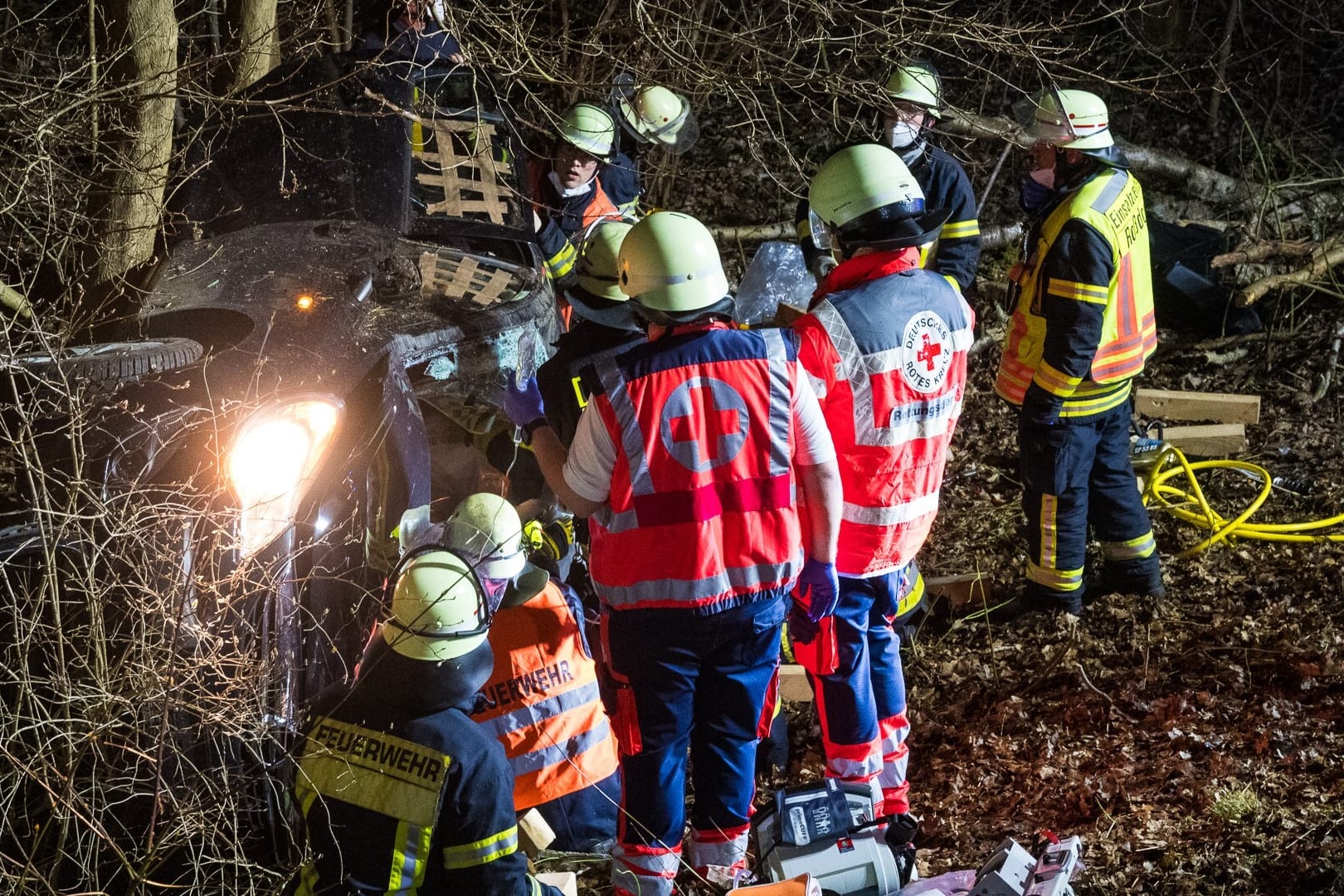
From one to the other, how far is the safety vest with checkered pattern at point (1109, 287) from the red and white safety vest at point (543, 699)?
2.42 m

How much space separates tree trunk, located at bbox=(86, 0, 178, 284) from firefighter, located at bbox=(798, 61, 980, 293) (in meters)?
2.82

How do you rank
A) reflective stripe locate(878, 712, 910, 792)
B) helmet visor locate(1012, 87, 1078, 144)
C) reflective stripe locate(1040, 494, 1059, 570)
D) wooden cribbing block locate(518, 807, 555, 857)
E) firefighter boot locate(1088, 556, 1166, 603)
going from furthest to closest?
firefighter boot locate(1088, 556, 1166, 603) < reflective stripe locate(1040, 494, 1059, 570) < helmet visor locate(1012, 87, 1078, 144) < reflective stripe locate(878, 712, 910, 792) < wooden cribbing block locate(518, 807, 555, 857)

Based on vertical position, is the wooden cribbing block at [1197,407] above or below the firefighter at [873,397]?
below

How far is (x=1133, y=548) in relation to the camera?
5.28 m

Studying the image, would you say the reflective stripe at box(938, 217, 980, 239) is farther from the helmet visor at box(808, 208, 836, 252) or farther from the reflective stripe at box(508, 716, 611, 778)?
the reflective stripe at box(508, 716, 611, 778)

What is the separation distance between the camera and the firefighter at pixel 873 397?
3773 mm

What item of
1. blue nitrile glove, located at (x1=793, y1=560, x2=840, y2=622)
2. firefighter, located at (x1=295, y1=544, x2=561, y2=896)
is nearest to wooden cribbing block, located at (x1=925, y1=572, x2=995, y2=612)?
blue nitrile glove, located at (x1=793, y1=560, x2=840, y2=622)

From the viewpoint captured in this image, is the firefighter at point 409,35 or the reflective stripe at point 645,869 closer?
the reflective stripe at point 645,869

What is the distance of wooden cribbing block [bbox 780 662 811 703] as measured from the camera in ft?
15.8

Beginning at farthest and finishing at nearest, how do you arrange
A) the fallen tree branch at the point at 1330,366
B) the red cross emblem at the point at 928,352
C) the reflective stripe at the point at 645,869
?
the fallen tree branch at the point at 1330,366
the red cross emblem at the point at 928,352
the reflective stripe at the point at 645,869

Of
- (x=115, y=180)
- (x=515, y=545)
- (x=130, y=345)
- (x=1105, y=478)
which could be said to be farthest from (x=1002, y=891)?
(x=115, y=180)

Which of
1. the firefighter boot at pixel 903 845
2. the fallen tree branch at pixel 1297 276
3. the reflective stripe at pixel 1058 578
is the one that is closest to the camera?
the firefighter boot at pixel 903 845

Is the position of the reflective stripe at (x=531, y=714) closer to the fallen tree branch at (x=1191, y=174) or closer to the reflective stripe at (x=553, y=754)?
the reflective stripe at (x=553, y=754)

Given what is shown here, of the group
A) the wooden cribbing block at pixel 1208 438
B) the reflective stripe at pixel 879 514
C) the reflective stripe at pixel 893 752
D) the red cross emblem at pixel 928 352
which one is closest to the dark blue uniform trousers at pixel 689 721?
the reflective stripe at pixel 879 514
